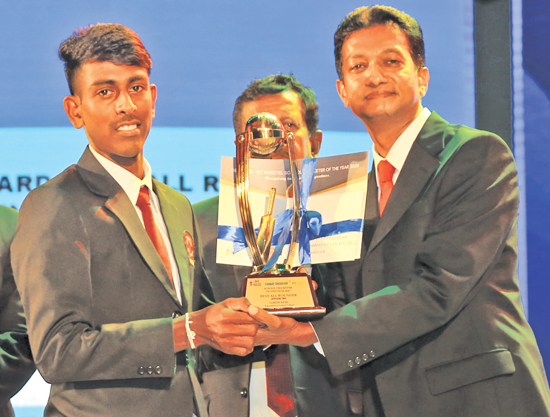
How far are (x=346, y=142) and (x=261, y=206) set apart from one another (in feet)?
3.90

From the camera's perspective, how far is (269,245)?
2070 mm

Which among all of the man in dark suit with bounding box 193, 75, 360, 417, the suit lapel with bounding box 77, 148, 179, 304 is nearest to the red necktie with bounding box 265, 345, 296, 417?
the man in dark suit with bounding box 193, 75, 360, 417

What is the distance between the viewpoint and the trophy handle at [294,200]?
6.70 feet

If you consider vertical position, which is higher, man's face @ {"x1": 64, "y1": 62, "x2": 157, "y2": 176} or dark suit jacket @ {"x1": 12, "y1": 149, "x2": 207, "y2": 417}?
man's face @ {"x1": 64, "y1": 62, "x2": 157, "y2": 176}

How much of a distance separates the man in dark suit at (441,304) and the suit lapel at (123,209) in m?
0.35

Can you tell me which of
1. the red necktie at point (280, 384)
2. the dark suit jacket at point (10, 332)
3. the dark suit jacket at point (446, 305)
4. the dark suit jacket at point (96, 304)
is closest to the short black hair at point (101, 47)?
the dark suit jacket at point (96, 304)

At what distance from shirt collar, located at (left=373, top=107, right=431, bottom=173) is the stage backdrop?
3.19ft

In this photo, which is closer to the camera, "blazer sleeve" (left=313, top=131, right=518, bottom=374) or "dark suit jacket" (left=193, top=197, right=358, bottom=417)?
"blazer sleeve" (left=313, top=131, right=518, bottom=374)

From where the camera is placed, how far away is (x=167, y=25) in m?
3.21

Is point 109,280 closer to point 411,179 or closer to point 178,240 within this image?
point 178,240

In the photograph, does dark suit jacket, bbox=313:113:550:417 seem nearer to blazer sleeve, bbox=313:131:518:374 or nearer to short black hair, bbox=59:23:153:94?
blazer sleeve, bbox=313:131:518:374

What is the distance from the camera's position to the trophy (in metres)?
1.96

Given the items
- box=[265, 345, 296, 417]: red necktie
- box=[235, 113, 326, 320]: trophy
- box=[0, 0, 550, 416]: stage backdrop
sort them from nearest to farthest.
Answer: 1. box=[235, 113, 326, 320]: trophy
2. box=[265, 345, 296, 417]: red necktie
3. box=[0, 0, 550, 416]: stage backdrop

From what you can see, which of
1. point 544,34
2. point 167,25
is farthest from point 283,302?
point 544,34
